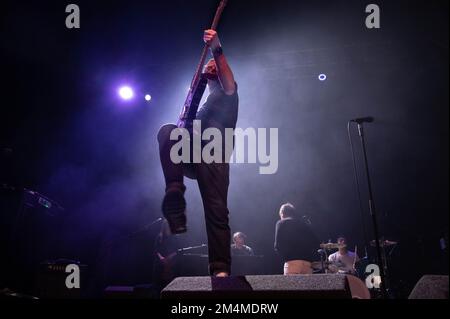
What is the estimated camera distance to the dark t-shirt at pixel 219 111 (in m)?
2.60

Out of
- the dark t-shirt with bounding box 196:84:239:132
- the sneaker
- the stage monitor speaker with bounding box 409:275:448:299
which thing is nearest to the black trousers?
the sneaker

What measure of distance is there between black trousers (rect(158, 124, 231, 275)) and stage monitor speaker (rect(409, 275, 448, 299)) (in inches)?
46.5

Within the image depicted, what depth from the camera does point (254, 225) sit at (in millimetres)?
9945

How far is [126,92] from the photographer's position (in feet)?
28.4

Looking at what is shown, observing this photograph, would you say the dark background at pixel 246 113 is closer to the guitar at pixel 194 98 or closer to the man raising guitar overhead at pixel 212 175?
the guitar at pixel 194 98

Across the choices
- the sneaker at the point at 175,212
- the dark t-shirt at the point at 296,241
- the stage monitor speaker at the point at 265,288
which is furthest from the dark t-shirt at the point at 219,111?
the dark t-shirt at the point at 296,241

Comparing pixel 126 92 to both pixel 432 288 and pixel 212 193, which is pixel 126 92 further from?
pixel 432 288

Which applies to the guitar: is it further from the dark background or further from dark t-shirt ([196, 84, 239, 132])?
the dark background

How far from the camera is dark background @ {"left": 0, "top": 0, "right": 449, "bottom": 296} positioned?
272 inches

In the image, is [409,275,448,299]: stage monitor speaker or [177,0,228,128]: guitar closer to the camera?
[409,275,448,299]: stage monitor speaker

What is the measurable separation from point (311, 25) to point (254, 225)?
5428 mm

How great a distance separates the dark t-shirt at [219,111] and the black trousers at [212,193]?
10.3 inches

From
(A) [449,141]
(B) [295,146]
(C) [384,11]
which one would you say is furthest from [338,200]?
(C) [384,11]

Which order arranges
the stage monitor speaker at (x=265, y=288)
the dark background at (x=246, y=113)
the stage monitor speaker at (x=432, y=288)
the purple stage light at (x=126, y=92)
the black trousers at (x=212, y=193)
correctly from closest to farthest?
the stage monitor speaker at (x=265, y=288)
the stage monitor speaker at (x=432, y=288)
the black trousers at (x=212, y=193)
the dark background at (x=246, y=113)
the purple stage light at (x=126, y=92)
